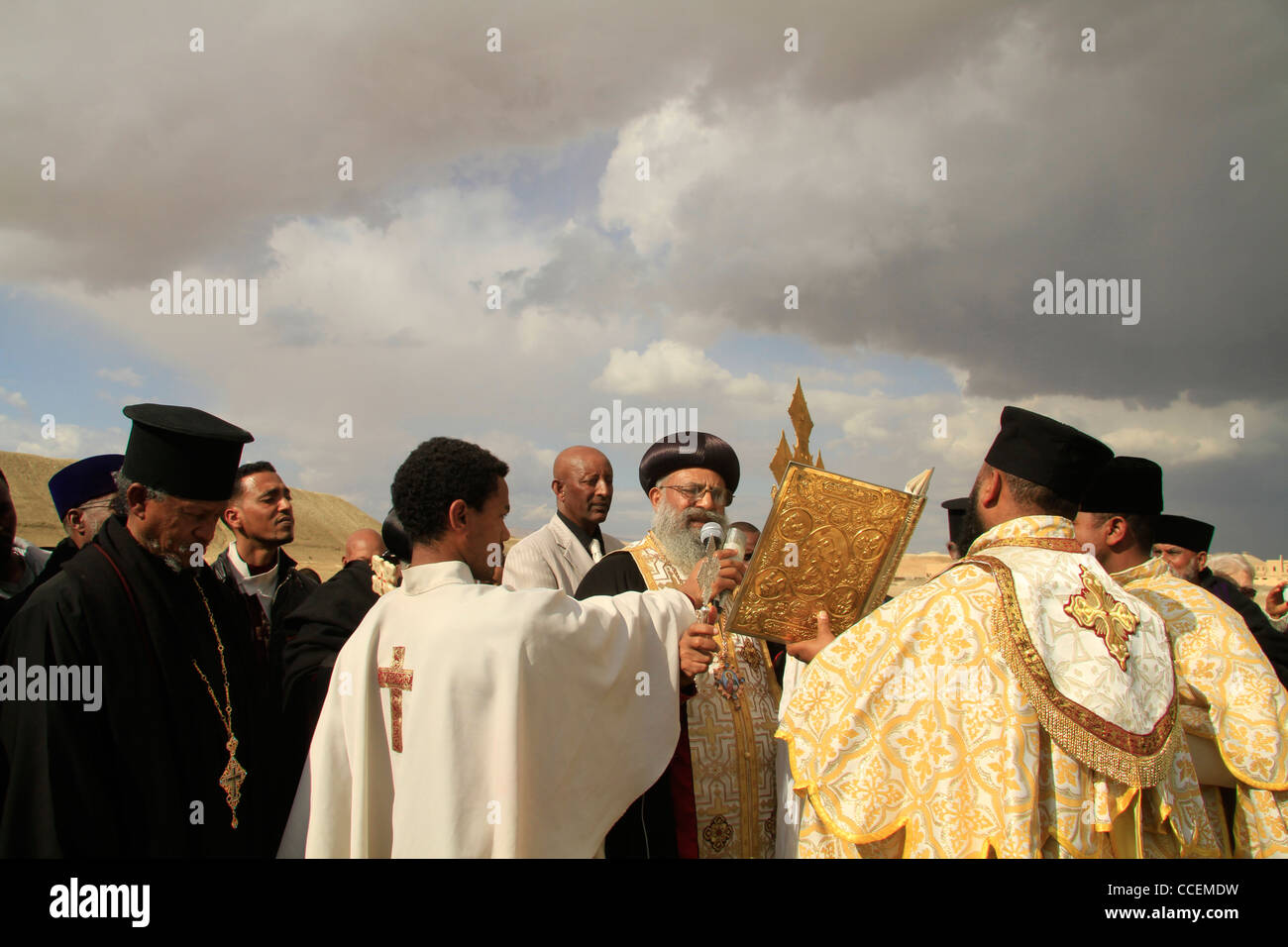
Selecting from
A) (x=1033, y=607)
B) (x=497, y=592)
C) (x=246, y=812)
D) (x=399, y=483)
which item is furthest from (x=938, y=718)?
(x=246, y=812)

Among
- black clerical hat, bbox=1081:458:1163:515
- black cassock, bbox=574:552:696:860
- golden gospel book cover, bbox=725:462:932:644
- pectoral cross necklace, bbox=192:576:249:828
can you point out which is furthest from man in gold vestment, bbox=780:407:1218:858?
pectoral cross necklace, bbox=192:576:249:828

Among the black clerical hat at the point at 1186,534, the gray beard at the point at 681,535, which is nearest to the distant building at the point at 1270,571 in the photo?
the black clerical hat at the point at 1186,534

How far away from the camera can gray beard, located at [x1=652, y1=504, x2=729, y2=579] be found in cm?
425

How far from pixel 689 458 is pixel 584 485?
190 cm

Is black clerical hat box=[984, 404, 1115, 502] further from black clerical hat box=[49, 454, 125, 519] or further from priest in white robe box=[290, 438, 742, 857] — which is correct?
black clerical hat box=[49, 454, 125, 519]

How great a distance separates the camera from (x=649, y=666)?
9.92 feet

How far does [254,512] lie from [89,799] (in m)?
3.08

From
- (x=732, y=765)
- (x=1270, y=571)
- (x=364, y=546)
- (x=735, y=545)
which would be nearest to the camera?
(x=735, y=545)

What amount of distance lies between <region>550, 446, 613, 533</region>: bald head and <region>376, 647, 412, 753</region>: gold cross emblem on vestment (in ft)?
11.6

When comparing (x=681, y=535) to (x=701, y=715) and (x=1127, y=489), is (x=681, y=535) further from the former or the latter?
(x=1127, y=489)

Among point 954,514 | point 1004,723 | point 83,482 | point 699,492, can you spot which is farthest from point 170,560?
point 954,514

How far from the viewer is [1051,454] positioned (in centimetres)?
302
